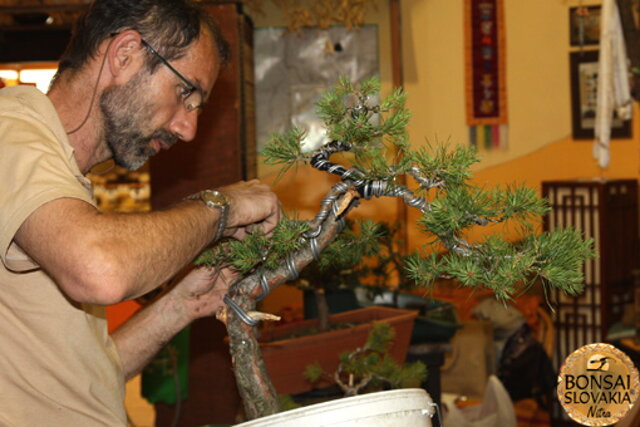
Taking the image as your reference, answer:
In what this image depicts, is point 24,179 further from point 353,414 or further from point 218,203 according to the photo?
point 353,414

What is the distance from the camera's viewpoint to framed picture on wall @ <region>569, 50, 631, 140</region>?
496cm

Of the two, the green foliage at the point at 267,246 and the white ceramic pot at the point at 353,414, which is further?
the green foliage at the point at 267,246

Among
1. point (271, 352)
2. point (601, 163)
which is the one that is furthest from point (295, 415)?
point (601, 163)

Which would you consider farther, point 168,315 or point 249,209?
point 168,315

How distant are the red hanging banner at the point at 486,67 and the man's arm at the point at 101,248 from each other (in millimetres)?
4237

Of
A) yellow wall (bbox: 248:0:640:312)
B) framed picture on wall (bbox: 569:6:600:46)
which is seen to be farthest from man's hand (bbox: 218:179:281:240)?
framed picture on wall (bbox: 569:6:600:46)

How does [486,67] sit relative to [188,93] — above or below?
above

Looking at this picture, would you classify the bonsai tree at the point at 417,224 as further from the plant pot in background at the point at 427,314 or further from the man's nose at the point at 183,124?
the plant pot in background at the point at 427,314

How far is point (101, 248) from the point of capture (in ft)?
3.26

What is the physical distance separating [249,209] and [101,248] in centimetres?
34

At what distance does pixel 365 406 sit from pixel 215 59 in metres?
0.74

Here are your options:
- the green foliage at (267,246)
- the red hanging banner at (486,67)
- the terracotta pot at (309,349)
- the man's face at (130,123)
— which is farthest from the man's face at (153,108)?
the red hanging banner at (486,67)

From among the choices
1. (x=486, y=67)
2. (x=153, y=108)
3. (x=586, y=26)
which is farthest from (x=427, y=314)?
(x=586, y=26)

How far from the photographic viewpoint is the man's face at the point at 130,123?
1.34 meters
